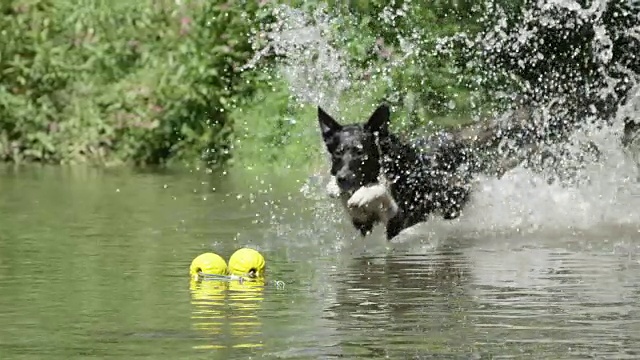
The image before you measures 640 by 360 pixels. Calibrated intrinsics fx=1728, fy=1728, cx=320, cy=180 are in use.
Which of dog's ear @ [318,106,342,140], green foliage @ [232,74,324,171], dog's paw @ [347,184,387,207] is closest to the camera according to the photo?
dog's paw @ [347,184,387,207]

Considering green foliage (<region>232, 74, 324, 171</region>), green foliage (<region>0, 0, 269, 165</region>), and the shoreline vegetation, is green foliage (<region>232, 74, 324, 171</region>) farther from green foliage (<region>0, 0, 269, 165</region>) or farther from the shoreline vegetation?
green foliage (<region>0, 0, 269, 165</region>)

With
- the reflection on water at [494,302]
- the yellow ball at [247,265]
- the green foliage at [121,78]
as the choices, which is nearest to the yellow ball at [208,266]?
the yellow ball at [247,265]

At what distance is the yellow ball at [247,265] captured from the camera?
962 cm

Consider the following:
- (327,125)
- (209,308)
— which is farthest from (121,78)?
(209,308)

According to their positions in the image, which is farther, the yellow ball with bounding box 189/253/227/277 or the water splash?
the water splash

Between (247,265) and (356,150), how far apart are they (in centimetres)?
240

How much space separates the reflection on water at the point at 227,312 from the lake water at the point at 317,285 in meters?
0.01

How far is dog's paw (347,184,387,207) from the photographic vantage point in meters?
11.7

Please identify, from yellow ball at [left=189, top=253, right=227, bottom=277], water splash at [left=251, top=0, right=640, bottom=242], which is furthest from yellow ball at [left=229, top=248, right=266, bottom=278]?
water splash at [left=251, top=0, right=640, bottom=242]

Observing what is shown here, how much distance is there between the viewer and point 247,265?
9.62m

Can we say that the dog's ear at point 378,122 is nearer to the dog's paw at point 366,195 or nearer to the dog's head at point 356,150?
the dog's head at point 356,150

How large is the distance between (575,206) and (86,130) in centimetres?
1086

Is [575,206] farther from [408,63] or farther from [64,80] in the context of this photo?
[64,80]

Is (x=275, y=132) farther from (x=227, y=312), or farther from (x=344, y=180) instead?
(x=227, y=312)
